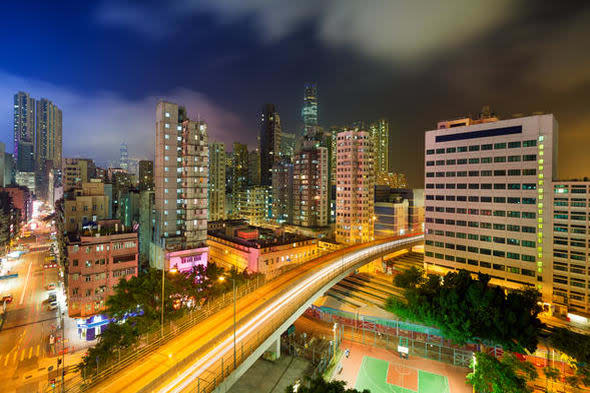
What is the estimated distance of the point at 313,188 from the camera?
102 m

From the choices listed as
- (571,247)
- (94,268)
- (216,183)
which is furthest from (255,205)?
(571,247)

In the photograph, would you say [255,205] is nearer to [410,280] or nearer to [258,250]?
[258,250]

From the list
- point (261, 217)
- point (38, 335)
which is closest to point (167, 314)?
point (38, 335)

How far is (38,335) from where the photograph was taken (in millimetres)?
43281

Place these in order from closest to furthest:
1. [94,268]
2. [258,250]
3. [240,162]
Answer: [94,268] < [258,250] < [240,162]

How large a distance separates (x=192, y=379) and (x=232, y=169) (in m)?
165

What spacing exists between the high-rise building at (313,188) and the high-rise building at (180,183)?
46.1 metres

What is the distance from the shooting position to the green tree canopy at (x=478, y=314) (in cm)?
3070

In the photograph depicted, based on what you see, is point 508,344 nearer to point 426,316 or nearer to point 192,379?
point 426,316

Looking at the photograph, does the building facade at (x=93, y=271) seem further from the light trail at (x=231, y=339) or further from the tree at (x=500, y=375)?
the tree at (x=500, y=375)

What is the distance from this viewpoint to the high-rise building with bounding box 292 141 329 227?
102062 mm

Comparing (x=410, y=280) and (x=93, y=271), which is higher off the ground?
(x=93, y=271)

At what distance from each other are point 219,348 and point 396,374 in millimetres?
24148

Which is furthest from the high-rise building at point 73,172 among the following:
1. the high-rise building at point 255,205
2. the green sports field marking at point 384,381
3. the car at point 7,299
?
the green sports field marking at point 384,381
